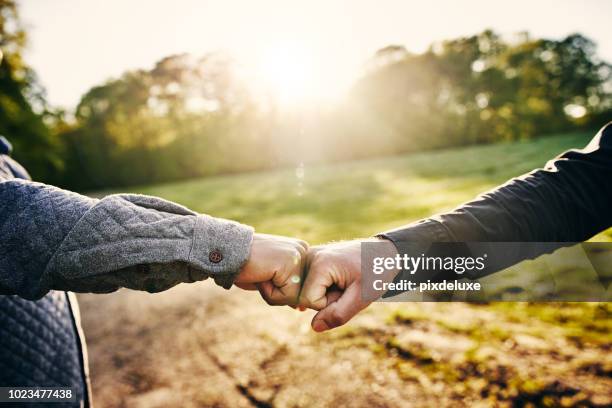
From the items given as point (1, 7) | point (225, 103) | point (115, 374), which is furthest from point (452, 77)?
point (115, 374)

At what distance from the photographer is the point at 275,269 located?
1.29 metres

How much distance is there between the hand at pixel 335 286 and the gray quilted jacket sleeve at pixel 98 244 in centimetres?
37

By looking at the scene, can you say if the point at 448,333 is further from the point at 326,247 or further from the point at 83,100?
the point at 83,100

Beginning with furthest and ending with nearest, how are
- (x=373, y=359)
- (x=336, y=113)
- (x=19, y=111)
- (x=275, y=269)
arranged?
(x=336, y=113), (x=19, y=111), (x=373, y=359), (x=275, y=269)

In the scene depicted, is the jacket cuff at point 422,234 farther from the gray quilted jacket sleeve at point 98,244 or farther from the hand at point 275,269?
the gray quilted jacket sleeve at point 98,244

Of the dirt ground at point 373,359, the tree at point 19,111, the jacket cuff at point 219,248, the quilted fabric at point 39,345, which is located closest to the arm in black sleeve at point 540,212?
the jacket cuff at point 219,248

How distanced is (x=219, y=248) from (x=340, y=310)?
1.79 feet

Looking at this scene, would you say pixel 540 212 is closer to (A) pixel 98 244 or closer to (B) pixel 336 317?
(B) pixel 336 317

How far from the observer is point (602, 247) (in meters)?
2.36

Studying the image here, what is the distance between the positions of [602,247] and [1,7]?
2821cm

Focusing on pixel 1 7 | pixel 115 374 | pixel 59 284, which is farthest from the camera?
pixel 1 7

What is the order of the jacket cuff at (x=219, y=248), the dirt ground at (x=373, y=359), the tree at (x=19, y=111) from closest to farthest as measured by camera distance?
the jacket cuff at (x=219, y=248) < the dirt ground at (x=373, y=359) < the tree at (x=19, y=111)

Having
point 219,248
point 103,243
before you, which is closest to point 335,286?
point 219,248

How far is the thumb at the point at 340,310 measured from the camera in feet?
4.50
